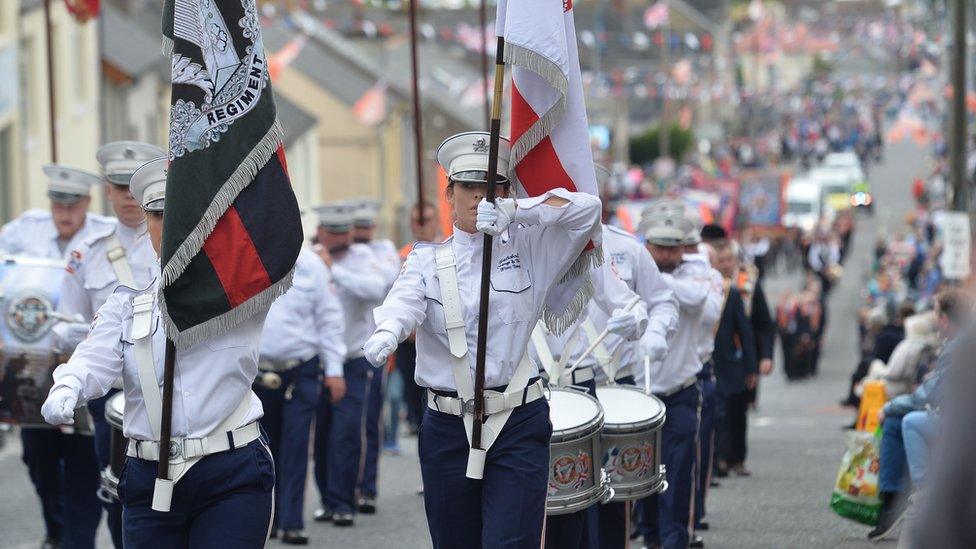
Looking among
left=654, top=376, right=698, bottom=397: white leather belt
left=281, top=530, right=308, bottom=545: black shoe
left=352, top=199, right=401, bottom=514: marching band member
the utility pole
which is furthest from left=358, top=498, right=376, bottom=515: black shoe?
the utility pole

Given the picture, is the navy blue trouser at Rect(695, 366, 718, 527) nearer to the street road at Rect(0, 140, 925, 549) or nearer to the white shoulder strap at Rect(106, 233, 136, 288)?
the street road at Rect(0, 140, 925, 549)

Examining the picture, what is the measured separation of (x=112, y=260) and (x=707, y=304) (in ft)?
12.2

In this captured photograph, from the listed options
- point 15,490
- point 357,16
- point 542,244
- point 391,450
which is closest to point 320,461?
point 15,490

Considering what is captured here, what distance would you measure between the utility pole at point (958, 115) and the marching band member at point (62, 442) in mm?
15817

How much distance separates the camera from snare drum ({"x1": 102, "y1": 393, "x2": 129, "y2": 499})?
7395mm

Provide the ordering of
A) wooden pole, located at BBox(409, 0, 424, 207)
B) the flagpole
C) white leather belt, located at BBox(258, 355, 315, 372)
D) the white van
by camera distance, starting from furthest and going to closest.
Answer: the white van
wooden pole, located at BBox(409, 0, 424, 207)
white leather belt, located at BBox(258, 355, 315, 372)
the flagpole

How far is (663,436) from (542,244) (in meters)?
3.44

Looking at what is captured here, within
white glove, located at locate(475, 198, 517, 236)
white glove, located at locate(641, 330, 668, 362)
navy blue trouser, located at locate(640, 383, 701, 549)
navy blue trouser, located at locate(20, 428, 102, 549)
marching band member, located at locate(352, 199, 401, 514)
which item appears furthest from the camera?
marching band member, located at locate(352, 199, 401, 514)

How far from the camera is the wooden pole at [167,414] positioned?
5504mm

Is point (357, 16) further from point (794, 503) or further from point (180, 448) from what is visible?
point (180, 448)

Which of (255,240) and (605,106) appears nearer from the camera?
(255,240)

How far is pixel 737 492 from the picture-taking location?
12984mm

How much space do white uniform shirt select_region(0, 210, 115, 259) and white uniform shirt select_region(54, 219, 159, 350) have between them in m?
1.36

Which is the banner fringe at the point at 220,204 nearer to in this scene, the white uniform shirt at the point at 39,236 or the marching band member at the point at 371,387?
the white uniform shirt at the point at 39,236
